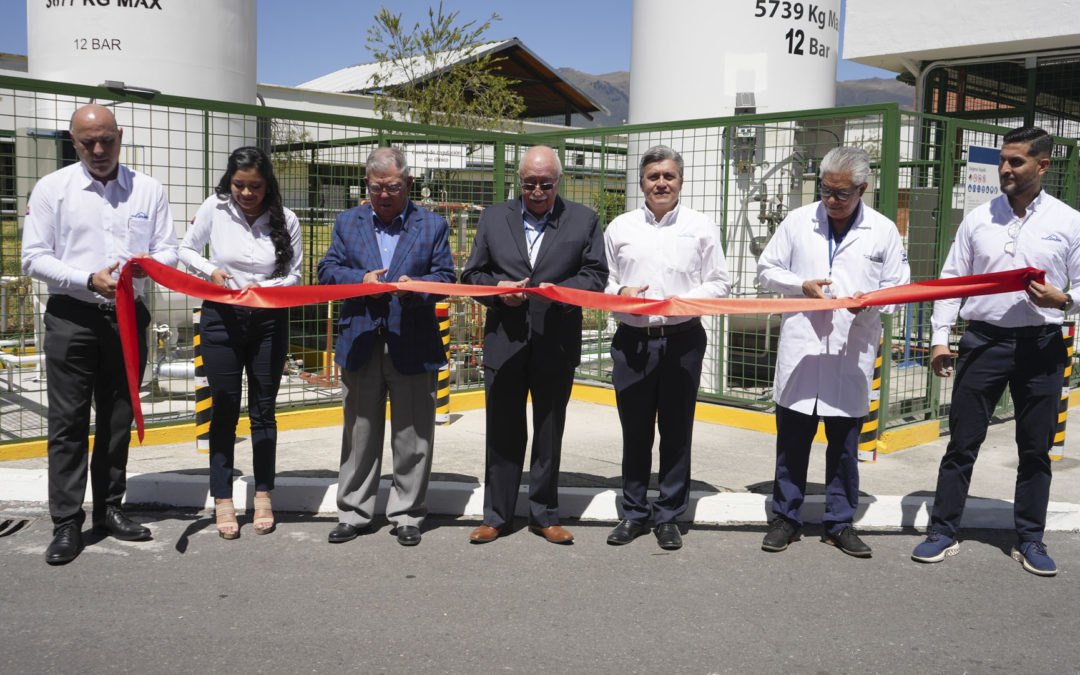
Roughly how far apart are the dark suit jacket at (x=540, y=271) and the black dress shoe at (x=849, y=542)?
5.71 feet

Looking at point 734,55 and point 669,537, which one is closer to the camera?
point 669,537

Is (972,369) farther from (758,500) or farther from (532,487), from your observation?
(532,487)

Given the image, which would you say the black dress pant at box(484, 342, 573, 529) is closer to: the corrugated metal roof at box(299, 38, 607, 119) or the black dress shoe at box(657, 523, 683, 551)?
the black dress shoe at box(657, 523, 683, 551)

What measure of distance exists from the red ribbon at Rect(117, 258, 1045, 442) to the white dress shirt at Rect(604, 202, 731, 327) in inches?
6.1

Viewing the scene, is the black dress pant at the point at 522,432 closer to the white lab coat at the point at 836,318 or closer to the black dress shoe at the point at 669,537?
the black dress shoe at the point at 669,537

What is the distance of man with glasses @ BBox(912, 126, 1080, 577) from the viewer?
15.9 ft

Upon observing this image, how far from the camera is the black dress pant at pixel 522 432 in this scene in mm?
5195

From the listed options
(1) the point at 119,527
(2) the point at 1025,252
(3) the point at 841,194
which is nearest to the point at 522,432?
(3) the point at 841,194

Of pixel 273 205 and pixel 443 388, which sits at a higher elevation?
pixel 273 205

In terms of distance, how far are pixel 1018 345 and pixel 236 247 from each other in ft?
13.9

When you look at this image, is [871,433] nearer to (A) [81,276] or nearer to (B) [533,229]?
(B) [533,229]

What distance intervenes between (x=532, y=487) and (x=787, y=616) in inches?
65.8

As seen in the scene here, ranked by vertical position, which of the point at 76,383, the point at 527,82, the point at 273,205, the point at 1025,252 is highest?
the point at 527,82

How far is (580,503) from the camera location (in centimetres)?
577
